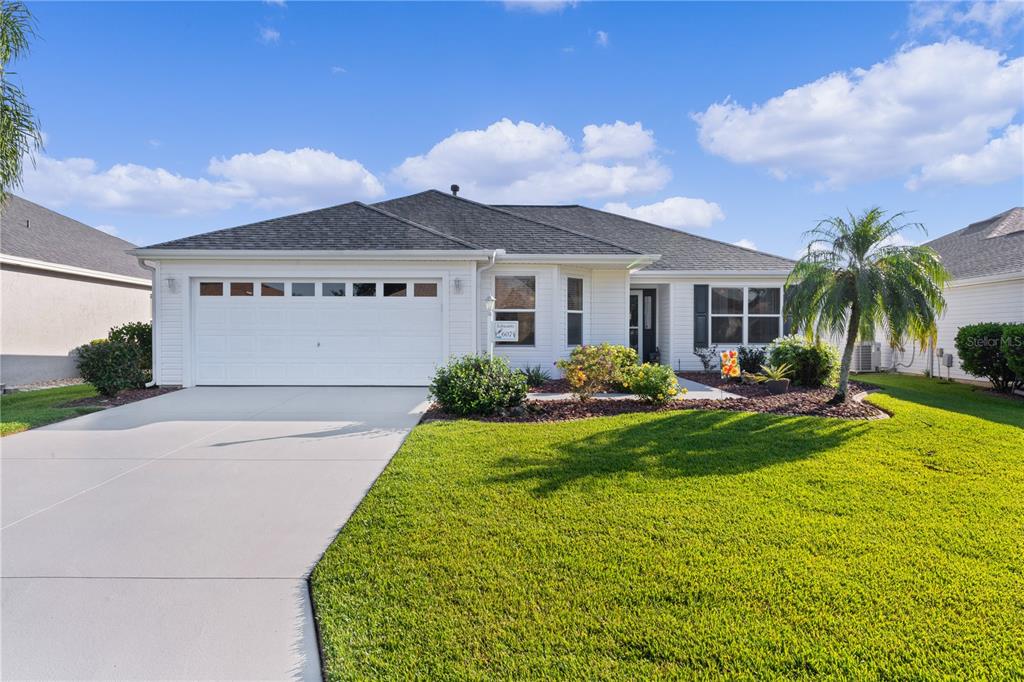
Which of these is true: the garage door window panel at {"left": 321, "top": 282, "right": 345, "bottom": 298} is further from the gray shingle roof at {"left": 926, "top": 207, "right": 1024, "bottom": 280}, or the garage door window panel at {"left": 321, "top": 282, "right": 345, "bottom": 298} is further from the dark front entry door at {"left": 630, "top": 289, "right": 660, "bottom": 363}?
the gray shingle roof at {"left": 926, "top": 207, "right": 1024, "bottom": 280}

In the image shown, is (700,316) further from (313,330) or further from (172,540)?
(172,540)

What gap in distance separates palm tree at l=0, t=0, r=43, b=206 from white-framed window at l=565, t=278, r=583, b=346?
10140 mm

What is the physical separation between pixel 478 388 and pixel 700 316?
8.28 meters

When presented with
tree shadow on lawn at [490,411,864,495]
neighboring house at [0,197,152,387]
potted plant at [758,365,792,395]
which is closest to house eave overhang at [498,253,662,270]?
potted plant at [758,365,792,395]

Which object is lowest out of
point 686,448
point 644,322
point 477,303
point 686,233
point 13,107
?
point 686,448

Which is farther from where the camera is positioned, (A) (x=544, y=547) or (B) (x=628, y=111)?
(B) (x=628, y=111)

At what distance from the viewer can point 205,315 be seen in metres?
10.3

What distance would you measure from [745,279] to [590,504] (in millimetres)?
11338

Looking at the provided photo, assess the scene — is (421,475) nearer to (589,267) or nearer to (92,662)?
(92,662)

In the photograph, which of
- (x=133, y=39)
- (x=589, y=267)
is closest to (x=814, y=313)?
(x=589, y=267)

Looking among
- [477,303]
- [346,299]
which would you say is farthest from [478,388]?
[346,299]

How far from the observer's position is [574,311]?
11.8 meters

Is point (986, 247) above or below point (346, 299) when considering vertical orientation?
above

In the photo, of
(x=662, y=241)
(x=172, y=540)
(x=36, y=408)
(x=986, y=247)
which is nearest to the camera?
(x=172, y=540)
